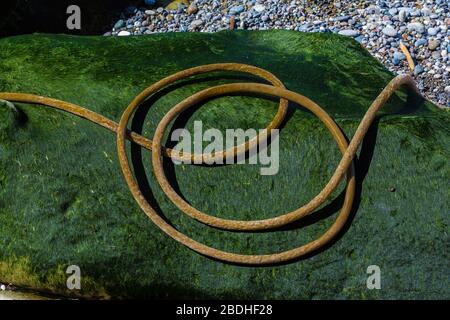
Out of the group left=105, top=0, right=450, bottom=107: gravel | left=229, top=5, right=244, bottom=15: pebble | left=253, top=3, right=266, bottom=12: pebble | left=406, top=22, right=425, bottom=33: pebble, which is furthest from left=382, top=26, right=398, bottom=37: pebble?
left=229, top=5, right=244, bottom=15: pebble

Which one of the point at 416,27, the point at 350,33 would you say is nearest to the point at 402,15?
the point at 416,27

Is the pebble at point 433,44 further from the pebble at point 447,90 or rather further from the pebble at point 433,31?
the pebble at point 447,90

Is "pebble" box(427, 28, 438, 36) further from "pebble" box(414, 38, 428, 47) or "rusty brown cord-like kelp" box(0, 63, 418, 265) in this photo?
"rusty brown cord-like kelp" box(0, 63, 418, 265)

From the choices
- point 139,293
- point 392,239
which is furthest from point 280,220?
point 139,293

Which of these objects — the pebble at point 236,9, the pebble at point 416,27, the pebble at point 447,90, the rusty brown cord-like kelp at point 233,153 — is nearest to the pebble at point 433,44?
the pebble at point 416,27

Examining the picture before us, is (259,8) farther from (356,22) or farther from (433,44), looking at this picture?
(433,44)
